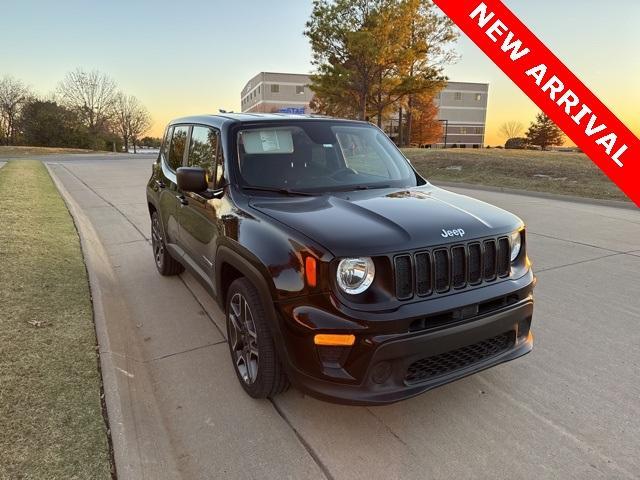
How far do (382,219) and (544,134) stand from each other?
75.2 metres

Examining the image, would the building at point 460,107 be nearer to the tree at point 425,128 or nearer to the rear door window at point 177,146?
the tree at point 425,128

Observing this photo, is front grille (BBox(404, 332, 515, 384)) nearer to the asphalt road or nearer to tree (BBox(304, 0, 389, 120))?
the asphalt road

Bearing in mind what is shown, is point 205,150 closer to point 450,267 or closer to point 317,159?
point 317,159

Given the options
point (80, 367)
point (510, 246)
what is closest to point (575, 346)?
point (510, 246)

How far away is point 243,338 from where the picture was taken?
3.04m

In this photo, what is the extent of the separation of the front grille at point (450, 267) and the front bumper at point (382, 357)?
10cm

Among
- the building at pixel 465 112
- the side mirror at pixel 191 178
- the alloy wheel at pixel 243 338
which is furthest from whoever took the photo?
the building at pixel 465 112

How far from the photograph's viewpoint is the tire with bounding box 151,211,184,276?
17.2 feet

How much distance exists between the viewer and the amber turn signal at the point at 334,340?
227 cm

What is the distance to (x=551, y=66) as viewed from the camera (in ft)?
29.6

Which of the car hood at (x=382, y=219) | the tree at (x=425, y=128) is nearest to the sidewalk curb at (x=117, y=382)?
the car hood at (x=382, y=219)

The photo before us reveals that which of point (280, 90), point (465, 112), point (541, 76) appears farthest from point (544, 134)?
point (541, 76)

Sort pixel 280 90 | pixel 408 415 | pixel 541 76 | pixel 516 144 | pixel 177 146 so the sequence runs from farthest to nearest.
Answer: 1. pixel 280 90
2. pixel 516 144
3. pixel 541 76
4. pixel 177 146
5. pixel 408 415

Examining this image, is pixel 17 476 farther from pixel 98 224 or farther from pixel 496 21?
pixel 496 21
